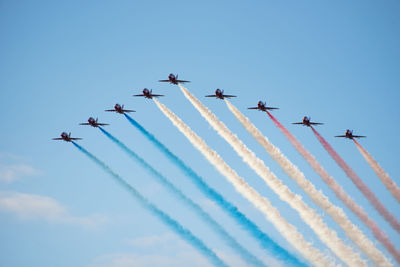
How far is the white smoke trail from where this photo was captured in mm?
91312

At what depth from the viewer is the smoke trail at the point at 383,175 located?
9931cm

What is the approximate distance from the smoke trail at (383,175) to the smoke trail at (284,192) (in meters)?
14.4

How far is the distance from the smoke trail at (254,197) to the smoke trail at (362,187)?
1366cm

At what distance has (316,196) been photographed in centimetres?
9669

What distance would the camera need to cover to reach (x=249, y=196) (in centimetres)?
9694

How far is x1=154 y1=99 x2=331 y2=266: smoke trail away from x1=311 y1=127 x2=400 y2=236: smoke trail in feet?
44.8

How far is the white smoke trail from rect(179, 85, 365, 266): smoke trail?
90.7 inches

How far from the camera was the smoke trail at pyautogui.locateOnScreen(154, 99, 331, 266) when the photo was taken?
9094cm

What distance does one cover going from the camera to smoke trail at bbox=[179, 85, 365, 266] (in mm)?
90312

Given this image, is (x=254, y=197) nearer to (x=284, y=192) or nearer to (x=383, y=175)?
(x=284, y=192)

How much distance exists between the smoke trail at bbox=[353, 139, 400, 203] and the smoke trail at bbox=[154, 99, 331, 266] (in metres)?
18.3

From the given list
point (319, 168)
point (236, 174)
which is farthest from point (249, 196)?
point (319, 168)

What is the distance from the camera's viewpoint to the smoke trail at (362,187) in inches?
3762

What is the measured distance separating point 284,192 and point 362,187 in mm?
13276
